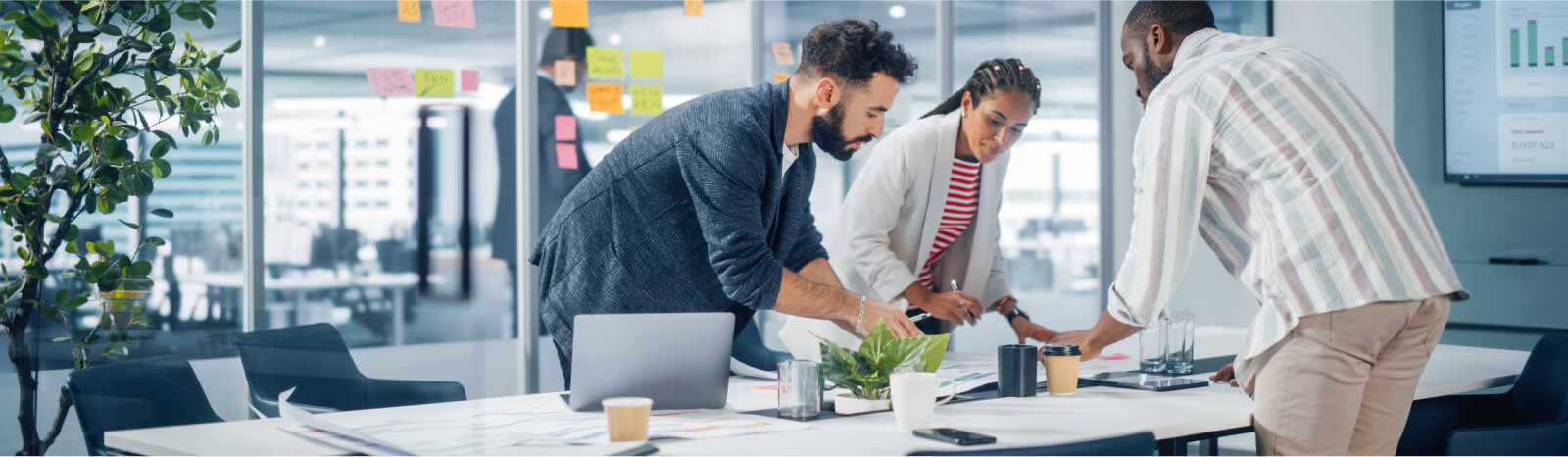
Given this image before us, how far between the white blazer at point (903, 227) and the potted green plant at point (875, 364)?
923 millimetres

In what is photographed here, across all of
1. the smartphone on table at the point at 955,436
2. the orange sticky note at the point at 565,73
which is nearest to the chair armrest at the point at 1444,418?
the smartphone on table at the point at 955,436

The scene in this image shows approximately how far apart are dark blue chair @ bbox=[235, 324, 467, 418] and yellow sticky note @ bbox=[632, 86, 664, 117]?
1480 mm

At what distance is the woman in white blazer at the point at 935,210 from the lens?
294cm

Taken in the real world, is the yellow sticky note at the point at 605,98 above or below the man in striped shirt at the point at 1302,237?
above

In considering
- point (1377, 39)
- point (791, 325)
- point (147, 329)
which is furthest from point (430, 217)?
point (1377, 39)

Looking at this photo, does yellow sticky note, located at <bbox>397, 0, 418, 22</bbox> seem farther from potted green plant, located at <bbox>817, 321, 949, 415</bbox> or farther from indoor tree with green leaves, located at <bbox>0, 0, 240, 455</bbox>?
potted green plant, located at <bbox>817, 321, 949, 415</bbox>

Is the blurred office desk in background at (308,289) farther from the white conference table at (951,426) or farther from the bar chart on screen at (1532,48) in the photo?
the bar chart on screen at (1532,48)

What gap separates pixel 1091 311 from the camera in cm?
575

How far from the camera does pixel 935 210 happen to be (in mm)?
3076

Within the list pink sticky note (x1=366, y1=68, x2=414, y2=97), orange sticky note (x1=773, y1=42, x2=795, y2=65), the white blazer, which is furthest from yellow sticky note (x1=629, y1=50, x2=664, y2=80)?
the white blazer

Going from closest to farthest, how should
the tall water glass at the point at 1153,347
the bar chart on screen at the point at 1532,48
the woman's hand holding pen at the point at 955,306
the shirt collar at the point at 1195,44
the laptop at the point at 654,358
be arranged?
the laptop at the point at 654,358 → the shirt collar at the point at 1195,44 → the tall water glass at the point at 1153,347 → the woman's hand holding pen at the point at 955,306 → the bar chart on screen at the point at 1532,48

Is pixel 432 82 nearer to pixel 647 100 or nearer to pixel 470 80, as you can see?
pixel 470 80

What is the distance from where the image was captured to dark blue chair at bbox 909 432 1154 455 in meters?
1.34

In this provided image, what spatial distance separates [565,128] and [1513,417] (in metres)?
2.93
